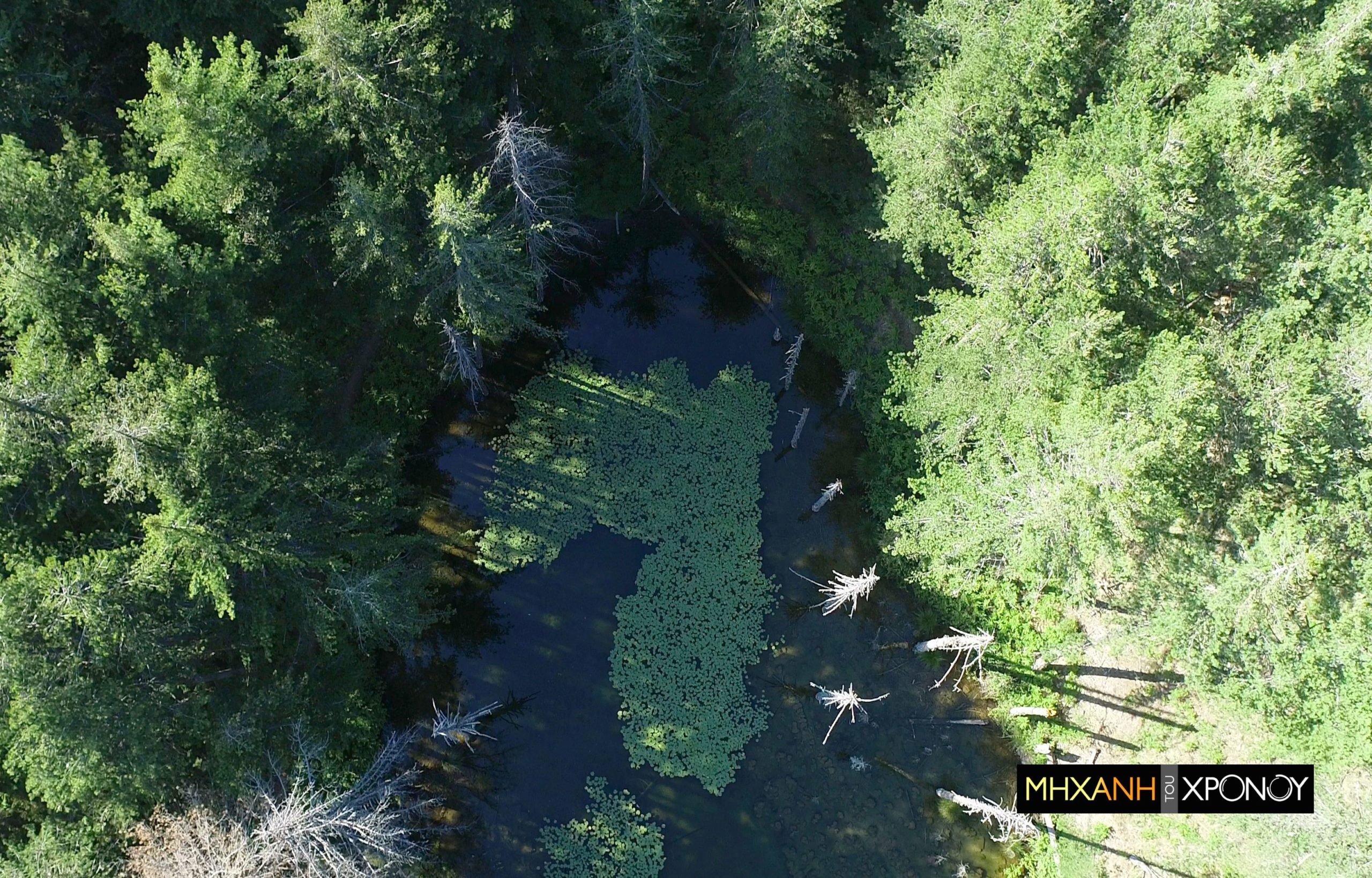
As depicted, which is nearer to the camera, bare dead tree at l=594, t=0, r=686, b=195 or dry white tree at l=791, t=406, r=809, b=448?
bare dead tree at l=594, t=0, r=686, b=195

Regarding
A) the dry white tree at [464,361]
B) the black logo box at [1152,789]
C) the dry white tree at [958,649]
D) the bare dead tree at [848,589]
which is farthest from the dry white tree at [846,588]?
the dry white tree at [464,361]

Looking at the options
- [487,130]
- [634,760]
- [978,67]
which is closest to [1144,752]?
[634,760]

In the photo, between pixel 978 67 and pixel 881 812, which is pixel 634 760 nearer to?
pixel 881 812

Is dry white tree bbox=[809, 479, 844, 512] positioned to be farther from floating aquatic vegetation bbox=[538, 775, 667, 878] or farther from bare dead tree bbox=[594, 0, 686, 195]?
bare dead tree bbox=[594, 0, 686, 195]

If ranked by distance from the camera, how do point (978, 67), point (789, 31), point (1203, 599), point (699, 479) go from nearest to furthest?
point (1203, 599) < point (978, 67) < point (789, 31) < point (699, 479)

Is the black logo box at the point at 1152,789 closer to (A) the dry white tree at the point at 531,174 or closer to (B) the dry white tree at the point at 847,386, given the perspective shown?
(B) the dry white tree at the point at 847,386

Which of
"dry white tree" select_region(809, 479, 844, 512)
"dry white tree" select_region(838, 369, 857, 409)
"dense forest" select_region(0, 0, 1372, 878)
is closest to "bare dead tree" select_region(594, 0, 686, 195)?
"dense forest" select_region(0, 0, 1372, 878)
